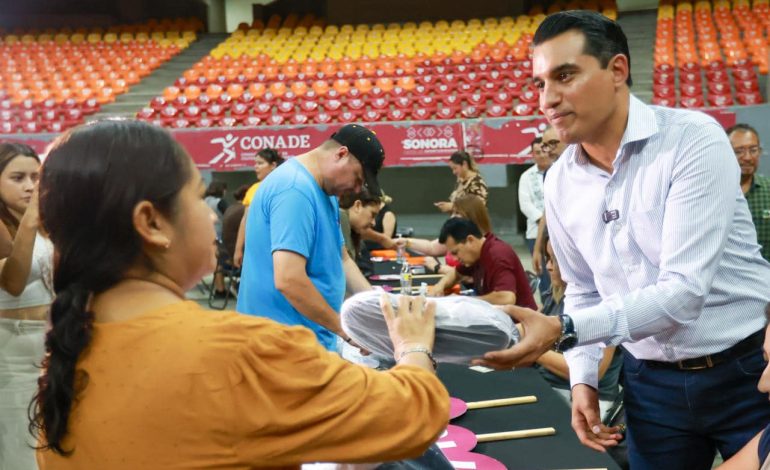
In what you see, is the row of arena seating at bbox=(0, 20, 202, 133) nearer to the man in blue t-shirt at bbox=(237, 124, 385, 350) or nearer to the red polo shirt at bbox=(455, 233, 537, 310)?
the red polo shirt at bbox=(455, 233, 537, 310)

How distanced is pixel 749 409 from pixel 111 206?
147 centimetres

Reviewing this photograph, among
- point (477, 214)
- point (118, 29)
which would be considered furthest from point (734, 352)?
point (118, 29)

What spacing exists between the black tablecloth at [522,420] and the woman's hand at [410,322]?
85 centimetres

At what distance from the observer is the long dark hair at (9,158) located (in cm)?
288

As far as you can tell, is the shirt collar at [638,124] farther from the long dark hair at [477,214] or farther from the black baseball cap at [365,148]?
Answer: the long dark hair at [477,214]

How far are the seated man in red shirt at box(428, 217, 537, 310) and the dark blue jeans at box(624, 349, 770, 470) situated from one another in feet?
6.94

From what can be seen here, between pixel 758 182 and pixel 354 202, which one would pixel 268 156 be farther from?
pixel 758 182

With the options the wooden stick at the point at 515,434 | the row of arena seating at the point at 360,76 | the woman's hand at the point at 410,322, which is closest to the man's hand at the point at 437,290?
the wooden stick at the point at 515,434

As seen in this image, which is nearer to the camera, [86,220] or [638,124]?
[86,220]

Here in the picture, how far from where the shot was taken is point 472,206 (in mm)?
4629

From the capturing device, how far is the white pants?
2.78 meters

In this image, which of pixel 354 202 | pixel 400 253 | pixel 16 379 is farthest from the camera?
pixel 400 253

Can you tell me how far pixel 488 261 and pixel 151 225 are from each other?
10.6 feet

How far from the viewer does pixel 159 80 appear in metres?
14.8
